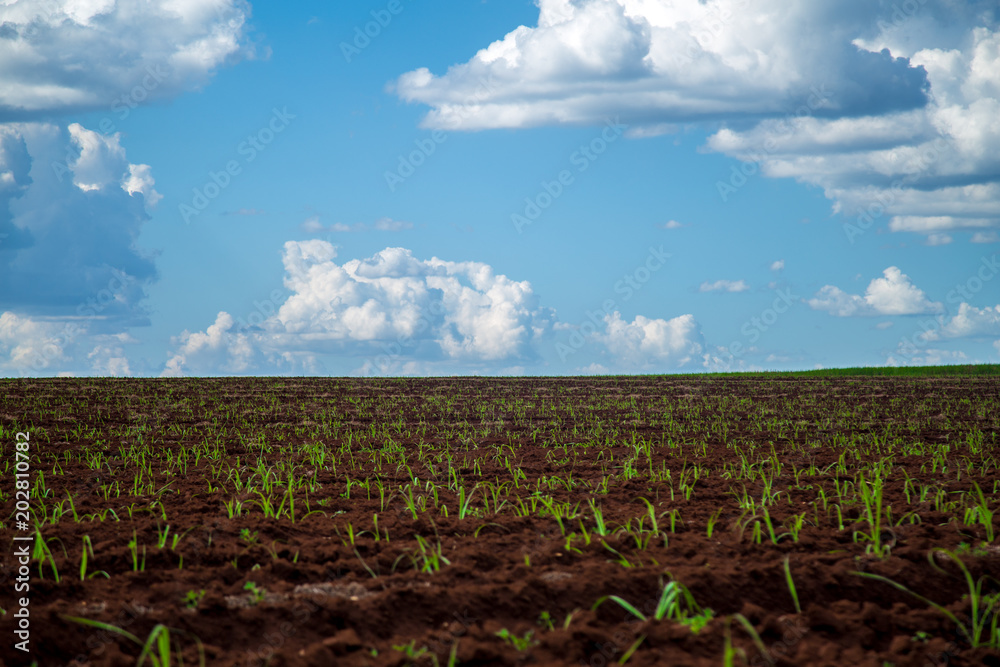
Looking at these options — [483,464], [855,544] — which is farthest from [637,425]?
[855,544]

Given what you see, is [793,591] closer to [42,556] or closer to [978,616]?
[978,616]

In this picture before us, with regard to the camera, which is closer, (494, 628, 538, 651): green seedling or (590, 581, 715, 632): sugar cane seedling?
(494, 628, 538, 651): green seedling

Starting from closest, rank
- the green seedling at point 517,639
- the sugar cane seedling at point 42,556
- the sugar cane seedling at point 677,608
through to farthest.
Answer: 1. the green seedling at point 517,639
2. the sugar cane seedling at point 677,608
3. the sugar cane seedling at point 42,556

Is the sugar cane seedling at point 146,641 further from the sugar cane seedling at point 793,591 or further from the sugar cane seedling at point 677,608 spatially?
the sugar cane seedling at point 793,591

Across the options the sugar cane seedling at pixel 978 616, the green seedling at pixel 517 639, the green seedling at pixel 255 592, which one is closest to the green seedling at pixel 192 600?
the green seedling at pixel 255 592

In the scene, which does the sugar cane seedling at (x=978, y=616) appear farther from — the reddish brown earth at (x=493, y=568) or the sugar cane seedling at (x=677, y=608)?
the sugar cane seedling at (x=677, y=608)

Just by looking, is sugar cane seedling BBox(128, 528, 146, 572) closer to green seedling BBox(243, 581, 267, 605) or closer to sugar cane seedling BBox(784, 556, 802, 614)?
green seedling BBox(243, 581, 267, 605)

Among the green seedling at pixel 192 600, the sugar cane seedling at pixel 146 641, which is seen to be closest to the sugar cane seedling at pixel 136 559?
the green seedling at pixel 192 600

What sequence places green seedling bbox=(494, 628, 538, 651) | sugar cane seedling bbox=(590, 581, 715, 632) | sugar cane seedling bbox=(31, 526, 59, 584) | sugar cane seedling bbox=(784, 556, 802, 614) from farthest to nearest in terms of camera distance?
sugar cane seedling bbox=(31, 526, 59, 584), sugar cane seedling bbox=(784, 556, 802, 614), sugar cane seedling bbox=(590, 581, 715, 632), green seedling bbox=(494, 628, 538, 651)

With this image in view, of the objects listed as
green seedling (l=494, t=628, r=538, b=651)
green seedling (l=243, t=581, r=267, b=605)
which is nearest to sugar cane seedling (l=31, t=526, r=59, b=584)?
green seedling (l=243, t=581, r=267, b=605)

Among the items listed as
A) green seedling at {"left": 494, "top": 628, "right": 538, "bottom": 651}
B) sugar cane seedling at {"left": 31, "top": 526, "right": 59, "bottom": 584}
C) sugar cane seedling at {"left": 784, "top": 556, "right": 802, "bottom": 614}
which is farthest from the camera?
sugar cane seedling at {"left": 31, "top": 526, "right": 59, "bottom": 584}

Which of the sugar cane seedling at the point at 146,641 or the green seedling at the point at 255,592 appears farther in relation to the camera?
the green seedling at the point at 255,592

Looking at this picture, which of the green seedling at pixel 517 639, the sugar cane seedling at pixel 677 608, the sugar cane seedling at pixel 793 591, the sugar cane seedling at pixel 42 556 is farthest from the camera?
the sugar cane seedling at pixel 42 556

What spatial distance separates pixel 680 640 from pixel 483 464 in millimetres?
5110
